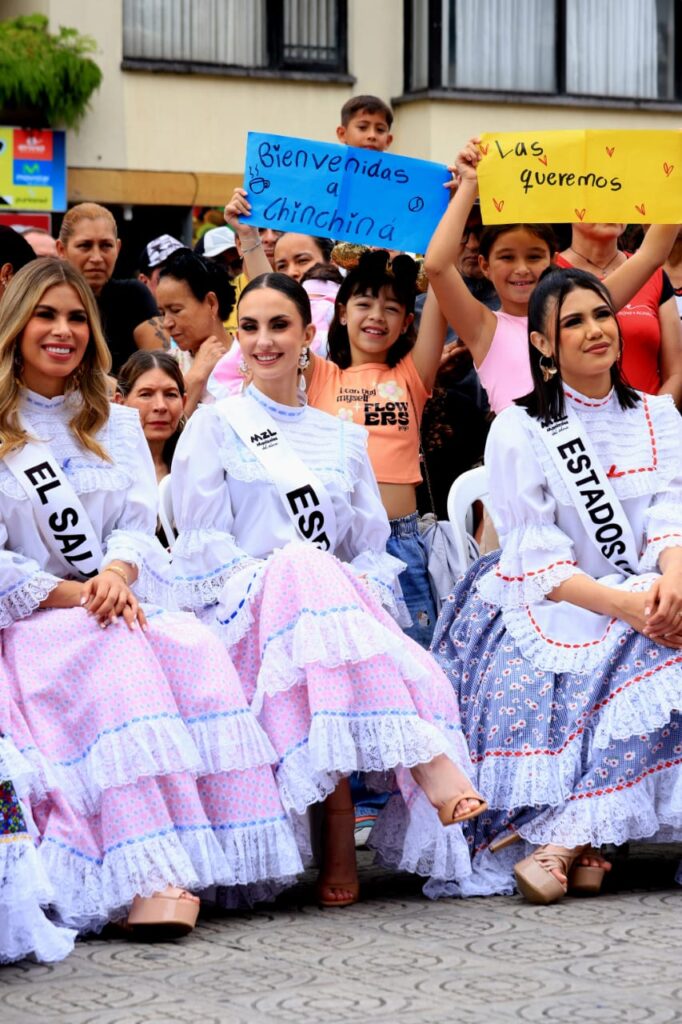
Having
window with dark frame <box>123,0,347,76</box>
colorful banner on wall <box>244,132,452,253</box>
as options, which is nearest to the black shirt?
colorful banner on wall <box>244,132,452,253</box>

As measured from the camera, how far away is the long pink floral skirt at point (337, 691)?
16.3 ft

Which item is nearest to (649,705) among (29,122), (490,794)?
(490,794)

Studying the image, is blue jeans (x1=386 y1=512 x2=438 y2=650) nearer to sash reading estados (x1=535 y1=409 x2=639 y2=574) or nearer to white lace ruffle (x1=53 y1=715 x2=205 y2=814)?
sash reading estados (x1=535 y1=409 x2=639 y2=574)

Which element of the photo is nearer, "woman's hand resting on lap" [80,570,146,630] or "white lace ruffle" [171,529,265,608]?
"woman's hand resting on lap" [80,570,146,630]

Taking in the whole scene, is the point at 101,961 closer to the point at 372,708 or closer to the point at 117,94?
the point at 372,708

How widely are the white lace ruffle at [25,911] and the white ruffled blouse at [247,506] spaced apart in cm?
111

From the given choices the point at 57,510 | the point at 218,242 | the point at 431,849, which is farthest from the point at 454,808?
the point at 218,242

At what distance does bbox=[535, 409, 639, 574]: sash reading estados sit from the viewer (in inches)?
214

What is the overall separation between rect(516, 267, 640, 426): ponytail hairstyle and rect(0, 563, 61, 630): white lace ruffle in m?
1.58

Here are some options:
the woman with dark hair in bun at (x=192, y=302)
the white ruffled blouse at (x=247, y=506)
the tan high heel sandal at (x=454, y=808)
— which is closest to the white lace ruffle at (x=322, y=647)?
the white ruffled blouse at (x=247, y=506)

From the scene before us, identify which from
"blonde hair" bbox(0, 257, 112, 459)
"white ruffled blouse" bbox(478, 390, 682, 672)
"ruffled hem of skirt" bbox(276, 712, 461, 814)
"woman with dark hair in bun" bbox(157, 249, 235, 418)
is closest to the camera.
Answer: "ruffled hem of skirt" bbox(276, 712, 461, 814)

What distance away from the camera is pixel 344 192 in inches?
255

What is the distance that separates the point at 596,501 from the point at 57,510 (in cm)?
155

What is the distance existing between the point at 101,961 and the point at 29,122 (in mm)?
12416
